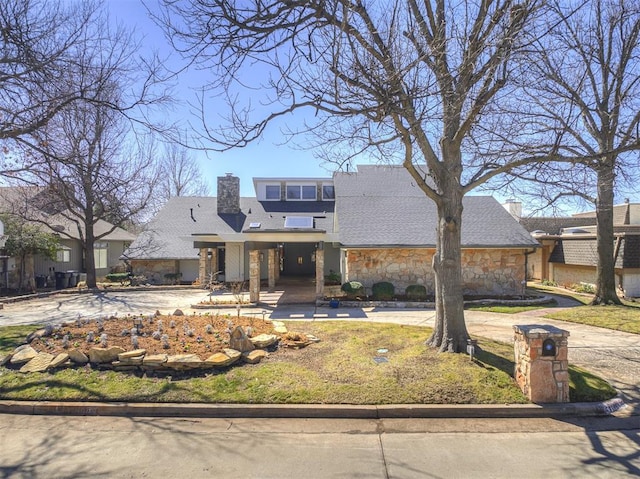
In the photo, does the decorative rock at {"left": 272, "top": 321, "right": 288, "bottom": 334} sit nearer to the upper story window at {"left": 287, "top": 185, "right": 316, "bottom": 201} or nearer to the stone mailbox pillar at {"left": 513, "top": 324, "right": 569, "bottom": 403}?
the stone mailbox pillar at {"left": 513, "top": 324, "right": 569, "bottom": 403}

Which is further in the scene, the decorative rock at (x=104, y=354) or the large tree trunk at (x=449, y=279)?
the large tree trunk at (x=449, y=279)

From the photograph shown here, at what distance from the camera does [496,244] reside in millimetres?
14039

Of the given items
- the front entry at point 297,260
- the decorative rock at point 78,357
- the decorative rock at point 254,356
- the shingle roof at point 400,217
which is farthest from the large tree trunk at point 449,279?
the front entry at point 297,260

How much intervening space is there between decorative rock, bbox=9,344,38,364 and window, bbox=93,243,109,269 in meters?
18.3

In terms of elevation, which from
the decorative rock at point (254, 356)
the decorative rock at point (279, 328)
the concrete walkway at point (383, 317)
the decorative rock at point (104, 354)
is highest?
the decorative rock at point (104, 354)

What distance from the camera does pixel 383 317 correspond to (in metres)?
11.0

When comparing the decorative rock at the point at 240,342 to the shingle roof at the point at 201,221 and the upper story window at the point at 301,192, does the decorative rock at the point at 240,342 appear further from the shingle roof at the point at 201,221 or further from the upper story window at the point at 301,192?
the upper story window at the point at 301,192

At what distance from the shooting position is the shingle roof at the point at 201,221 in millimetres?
19078

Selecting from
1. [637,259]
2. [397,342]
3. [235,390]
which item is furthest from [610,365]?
[637,259]

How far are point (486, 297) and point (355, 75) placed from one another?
11.3 m

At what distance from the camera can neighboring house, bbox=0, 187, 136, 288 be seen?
17.3 meters

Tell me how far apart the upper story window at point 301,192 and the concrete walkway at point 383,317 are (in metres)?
8.14

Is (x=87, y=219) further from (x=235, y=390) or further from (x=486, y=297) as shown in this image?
(x=486, y=297)

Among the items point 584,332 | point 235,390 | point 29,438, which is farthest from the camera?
point 584,332
